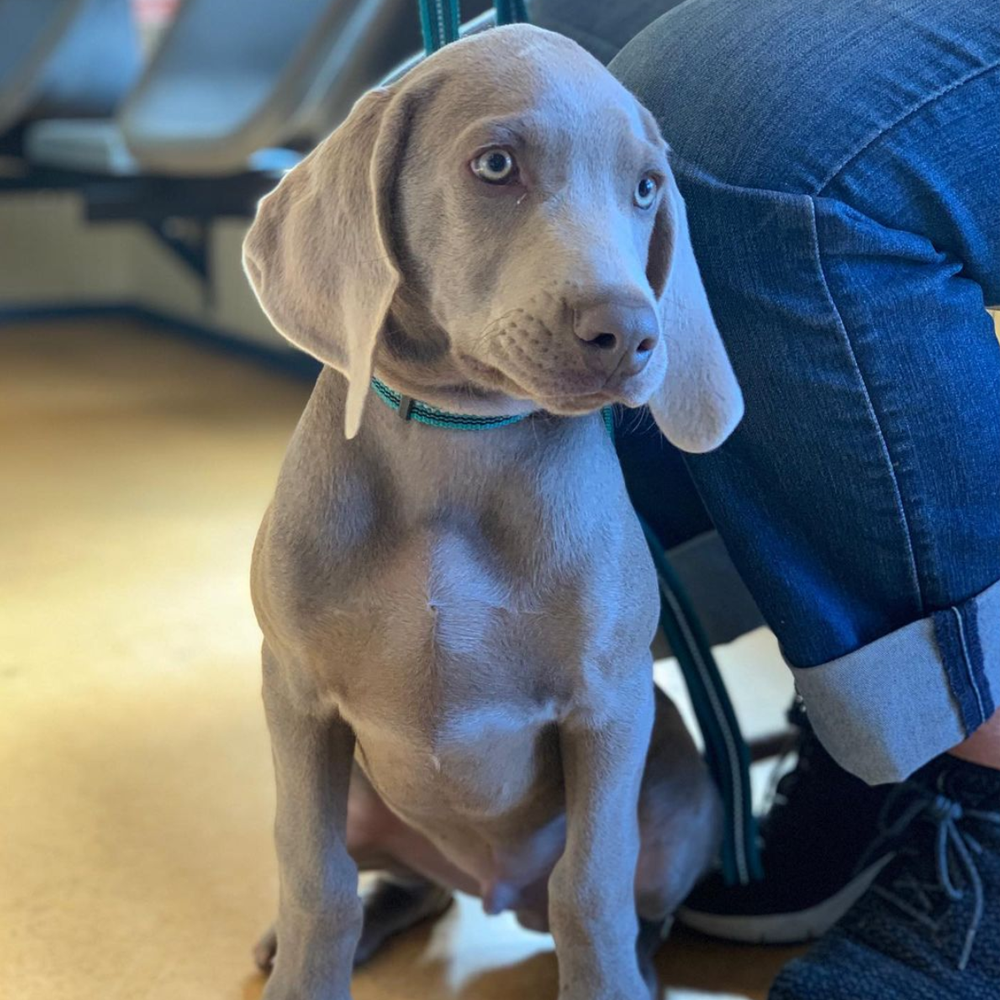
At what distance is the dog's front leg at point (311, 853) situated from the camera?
1.01m

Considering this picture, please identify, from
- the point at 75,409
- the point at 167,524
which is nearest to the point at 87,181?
the point at 75,409

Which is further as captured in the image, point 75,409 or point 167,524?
point 75,409

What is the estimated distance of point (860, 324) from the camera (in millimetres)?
1007

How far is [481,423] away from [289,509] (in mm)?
153

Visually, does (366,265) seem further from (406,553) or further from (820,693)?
(820,693)

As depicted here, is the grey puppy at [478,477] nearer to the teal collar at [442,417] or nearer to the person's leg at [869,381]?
the teal collar at [442,417]

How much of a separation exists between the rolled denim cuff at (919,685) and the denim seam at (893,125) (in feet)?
1.17

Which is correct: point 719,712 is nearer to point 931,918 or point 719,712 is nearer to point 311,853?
point 931,918

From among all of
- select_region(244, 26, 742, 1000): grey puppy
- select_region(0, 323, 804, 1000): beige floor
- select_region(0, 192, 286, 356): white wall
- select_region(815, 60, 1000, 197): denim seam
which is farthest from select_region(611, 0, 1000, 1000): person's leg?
select_region(0, 192, 286, 356): white wall

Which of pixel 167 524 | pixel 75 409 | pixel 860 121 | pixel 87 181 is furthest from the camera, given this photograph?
pixel 87 181

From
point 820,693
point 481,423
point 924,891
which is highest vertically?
point 481,423

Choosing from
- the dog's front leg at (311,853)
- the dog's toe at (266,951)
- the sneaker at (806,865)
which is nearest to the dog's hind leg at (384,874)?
the dog's toe at (266,951)

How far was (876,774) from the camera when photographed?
112 cm

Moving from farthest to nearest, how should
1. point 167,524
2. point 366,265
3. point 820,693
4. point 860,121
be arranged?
point 167,524 → point 820,693 → point 860,121 → point 366,265
